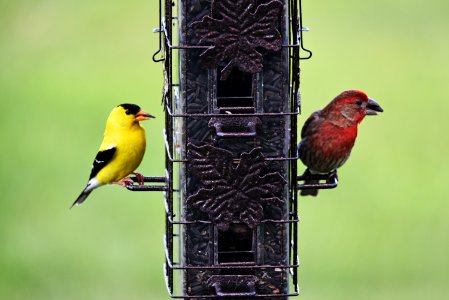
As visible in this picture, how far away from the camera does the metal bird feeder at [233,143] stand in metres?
9.52

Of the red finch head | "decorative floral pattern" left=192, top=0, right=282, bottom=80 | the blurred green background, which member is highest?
"decorative floral pattern" left=192, top=0, right=282, bottom=80

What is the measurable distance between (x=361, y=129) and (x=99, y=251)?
13.9 ft

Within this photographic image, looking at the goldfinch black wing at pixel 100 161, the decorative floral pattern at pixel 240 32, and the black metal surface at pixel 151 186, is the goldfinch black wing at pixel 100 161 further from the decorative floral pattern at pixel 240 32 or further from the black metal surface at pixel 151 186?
the decorative floral pattern at pixel 240 32

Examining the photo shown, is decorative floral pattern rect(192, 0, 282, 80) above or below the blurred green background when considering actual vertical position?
above

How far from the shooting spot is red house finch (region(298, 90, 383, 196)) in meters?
11.0

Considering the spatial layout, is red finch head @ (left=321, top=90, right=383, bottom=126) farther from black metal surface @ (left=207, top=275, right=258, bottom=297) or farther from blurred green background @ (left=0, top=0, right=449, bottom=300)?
blurred green background @ (left=0, top=0, right=449, bottom=300)

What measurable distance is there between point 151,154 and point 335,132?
7.50 metres

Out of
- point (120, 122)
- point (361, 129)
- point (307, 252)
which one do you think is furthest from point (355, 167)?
point (120, 122)

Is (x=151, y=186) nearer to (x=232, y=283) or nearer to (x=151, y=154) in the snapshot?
(x=232, y=283)

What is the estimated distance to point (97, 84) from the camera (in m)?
21.3

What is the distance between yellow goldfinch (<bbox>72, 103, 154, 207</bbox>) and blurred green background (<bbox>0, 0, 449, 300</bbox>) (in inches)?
166

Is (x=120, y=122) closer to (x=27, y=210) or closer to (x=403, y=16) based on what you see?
(x=27, y=210)

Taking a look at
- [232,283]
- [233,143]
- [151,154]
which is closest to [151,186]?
[233,143]

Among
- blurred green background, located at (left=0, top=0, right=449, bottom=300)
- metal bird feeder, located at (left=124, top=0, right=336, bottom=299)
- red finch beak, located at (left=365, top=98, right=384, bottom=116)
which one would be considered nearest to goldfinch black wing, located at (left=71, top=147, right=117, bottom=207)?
metal bird feeder, located at (left=124, top=0, right=336, bottom=299)
